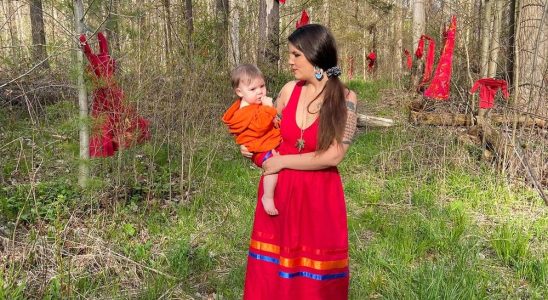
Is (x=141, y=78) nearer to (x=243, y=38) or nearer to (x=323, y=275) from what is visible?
(x=243, y=38)

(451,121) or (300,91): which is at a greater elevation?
(300,91)

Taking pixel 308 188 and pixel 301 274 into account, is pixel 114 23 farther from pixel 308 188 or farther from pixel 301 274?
pixel 301 274

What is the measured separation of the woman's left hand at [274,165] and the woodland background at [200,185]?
1350 mm

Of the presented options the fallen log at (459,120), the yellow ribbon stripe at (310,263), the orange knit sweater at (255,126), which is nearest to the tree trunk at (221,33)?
the fallen log at (459,120)

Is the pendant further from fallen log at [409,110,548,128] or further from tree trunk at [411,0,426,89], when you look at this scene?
tree trunk at [411,0,426,89]

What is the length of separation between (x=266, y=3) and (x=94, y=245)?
655cm

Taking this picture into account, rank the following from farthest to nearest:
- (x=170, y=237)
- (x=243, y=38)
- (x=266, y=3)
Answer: (x=266, y=3), (x=243, y=38), (x=170, y=237)

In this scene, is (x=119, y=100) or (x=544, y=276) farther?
(x=119, y=100)

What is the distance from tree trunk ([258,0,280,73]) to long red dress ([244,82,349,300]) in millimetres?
5160

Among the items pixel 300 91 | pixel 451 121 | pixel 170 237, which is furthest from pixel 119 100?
pixel 451 121

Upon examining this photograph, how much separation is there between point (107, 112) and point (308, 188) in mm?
2524

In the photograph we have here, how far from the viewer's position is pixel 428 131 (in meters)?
5.77

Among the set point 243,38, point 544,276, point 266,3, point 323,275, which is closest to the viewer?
point 323,275

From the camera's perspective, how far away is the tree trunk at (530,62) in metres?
4.96
